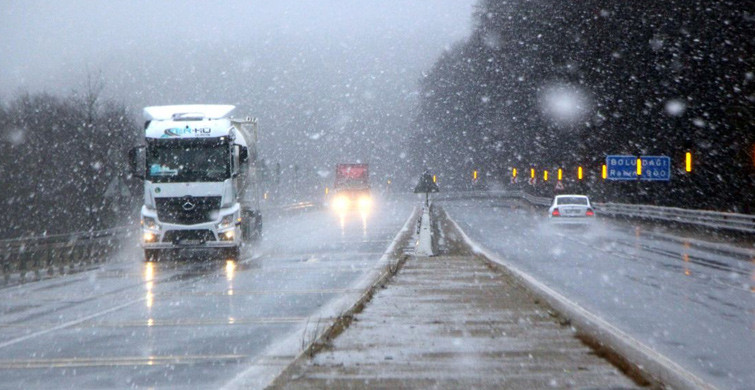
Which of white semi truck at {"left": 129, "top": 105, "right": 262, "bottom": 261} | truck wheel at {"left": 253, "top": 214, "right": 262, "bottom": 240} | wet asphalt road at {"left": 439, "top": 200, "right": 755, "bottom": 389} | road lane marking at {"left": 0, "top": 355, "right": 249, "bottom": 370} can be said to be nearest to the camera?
road lane marking at {"left": 0, "top": 355, "right": 249, "bottom": 370}

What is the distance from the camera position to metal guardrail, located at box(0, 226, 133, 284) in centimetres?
2323

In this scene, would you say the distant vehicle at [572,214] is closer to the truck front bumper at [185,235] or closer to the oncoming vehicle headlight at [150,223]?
the truck front bumper at [185,235]

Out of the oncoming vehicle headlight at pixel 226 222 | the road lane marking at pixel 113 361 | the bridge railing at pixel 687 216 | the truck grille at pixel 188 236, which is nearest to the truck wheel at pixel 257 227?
the oncoming vehicle headlight at pixel 226 222

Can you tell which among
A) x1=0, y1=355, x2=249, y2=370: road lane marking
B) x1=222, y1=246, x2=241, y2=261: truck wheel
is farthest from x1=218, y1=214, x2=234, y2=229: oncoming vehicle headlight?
x1=0, y1=355, x2=249, y2=370: road lane marking

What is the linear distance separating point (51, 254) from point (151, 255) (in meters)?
2.50

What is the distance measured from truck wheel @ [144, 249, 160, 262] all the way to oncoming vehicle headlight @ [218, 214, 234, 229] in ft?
7.33

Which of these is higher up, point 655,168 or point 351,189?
point 655,168

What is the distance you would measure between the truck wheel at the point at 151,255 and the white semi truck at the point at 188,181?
693mm

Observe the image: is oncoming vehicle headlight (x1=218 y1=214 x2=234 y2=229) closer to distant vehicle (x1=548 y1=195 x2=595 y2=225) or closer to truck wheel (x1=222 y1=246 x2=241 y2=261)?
truck wheel (x1=222 y1=246 x2=241 y2=261)

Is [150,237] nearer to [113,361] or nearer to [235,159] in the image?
[235,159]

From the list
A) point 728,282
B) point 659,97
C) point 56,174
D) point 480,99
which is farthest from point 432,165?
point 728,282

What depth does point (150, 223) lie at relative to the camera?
81.4 ft

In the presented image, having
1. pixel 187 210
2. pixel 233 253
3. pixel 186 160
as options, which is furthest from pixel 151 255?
Answer: pixel 186 160

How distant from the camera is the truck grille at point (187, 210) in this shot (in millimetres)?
24531
